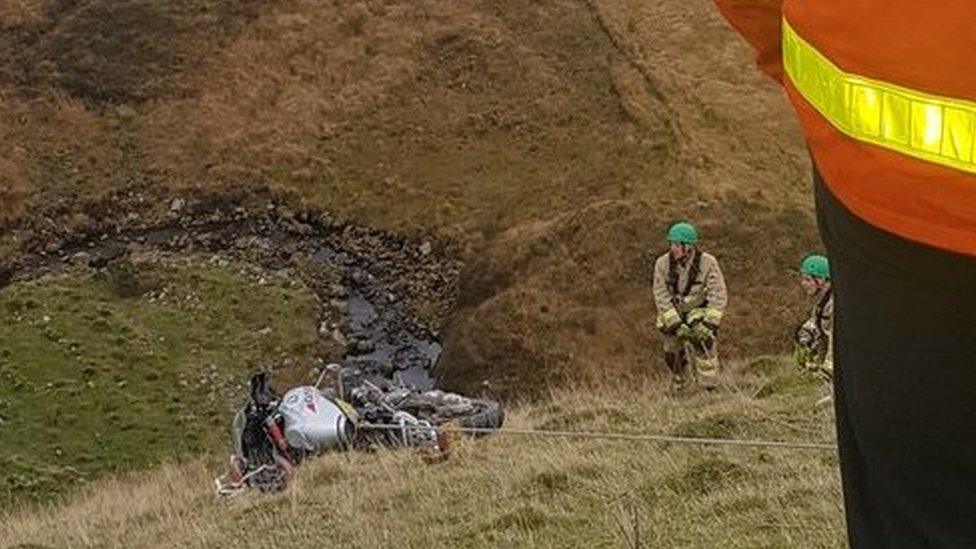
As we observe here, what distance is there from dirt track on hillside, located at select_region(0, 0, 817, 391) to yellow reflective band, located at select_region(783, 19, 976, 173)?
1813 centimetres

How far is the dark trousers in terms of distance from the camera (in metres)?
1.20

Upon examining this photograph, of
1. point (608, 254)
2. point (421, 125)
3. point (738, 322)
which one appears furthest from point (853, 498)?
point (421, 125)

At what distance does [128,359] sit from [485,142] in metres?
9.70

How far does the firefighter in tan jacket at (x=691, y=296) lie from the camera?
11.7 metres

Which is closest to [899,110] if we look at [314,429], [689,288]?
[314,429]

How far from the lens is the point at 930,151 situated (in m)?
1.12

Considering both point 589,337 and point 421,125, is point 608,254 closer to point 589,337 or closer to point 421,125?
point 589,337

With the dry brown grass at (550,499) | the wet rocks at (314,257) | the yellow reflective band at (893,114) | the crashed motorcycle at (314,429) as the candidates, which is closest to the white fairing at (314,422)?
the crashed motorcycle at (314,429)

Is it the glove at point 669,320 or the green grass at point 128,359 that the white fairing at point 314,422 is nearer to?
the glove at point 669,320

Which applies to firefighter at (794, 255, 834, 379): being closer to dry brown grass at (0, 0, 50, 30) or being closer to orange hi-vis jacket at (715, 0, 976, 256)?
orange hi-vis jacket at (715, 0, 976, 256)

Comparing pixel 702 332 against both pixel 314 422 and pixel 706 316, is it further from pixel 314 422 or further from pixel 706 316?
pixel 314 422

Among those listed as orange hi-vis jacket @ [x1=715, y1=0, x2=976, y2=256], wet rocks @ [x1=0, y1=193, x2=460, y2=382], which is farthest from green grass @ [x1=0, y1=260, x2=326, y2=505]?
orange hi-vis jacket @ [x1=715, y1=0, x2=976, y2=256]

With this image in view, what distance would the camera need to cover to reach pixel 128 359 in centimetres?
2108

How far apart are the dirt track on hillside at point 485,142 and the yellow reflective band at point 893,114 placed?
1813 centimetres
